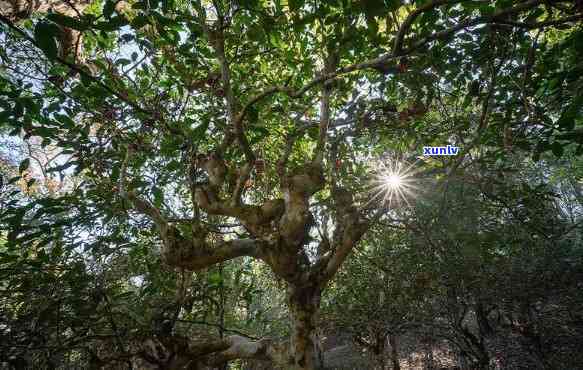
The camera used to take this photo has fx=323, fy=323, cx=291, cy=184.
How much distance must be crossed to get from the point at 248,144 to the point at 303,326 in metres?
2.26

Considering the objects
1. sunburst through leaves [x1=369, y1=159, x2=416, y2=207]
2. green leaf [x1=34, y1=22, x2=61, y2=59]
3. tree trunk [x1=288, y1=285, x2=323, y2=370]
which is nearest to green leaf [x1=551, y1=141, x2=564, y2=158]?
sunburst through leaves [x1=369, y1=159, x2=416, y2=207]

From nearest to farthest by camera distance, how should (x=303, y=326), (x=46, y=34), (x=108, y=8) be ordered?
(x=46, y=34) < (x=108, y=8) < (x=303, y=326)

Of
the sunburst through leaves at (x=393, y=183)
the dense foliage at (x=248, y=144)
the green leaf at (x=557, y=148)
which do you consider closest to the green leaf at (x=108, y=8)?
the dense foliage at (x=248, y=144)

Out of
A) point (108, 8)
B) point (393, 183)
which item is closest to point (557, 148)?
point (393, 183)

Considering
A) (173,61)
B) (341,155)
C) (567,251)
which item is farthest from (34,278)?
(567,251)

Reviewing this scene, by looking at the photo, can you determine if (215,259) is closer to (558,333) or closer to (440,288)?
(440,288)

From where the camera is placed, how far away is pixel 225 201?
12.8 ft

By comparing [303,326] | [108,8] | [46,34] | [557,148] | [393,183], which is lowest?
[303,326]

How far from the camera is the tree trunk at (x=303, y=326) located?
3674 mm

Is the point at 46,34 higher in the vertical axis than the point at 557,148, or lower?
lower

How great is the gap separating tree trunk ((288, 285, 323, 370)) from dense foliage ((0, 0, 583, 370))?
0.05ft

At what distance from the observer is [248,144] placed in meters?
3.45

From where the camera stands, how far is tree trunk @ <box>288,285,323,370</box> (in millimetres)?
3674

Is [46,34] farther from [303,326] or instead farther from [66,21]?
[303,326]
